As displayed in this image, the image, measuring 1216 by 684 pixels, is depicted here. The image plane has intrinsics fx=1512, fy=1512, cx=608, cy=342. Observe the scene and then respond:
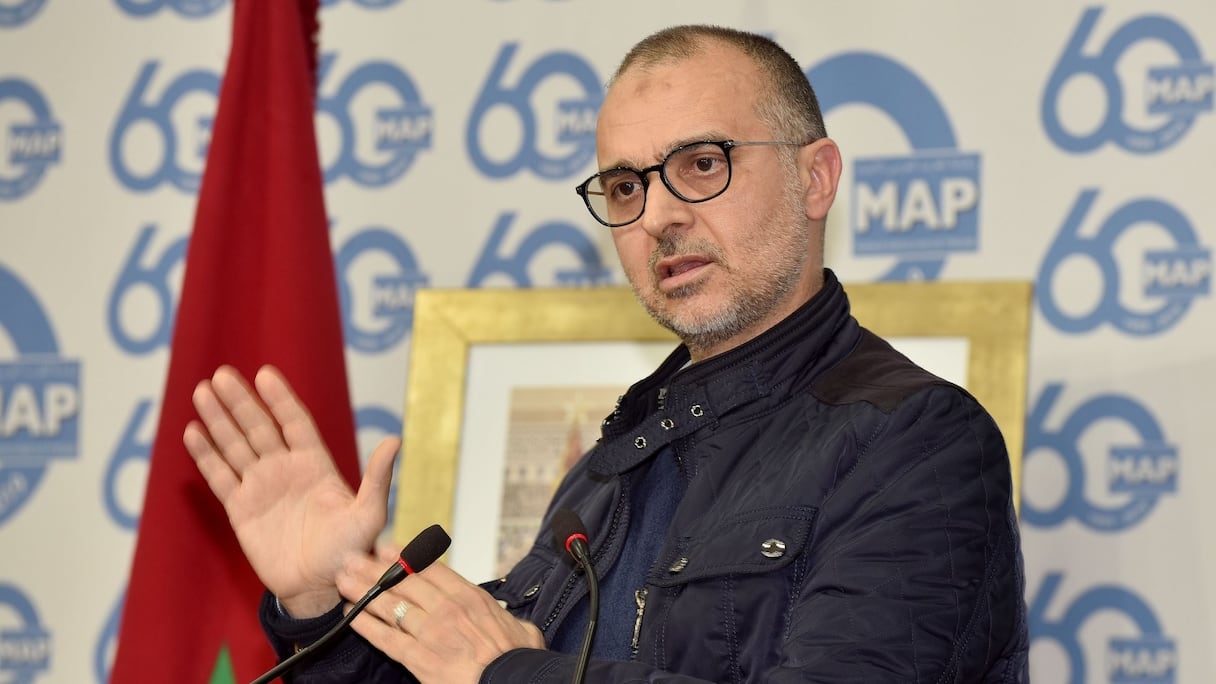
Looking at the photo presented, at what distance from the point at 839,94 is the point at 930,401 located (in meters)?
1.46

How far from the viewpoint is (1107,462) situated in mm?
2945

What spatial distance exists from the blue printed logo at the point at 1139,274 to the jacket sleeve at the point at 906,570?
3.71 ft

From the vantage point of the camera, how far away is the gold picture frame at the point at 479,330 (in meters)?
2.97

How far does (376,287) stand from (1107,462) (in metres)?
1.73

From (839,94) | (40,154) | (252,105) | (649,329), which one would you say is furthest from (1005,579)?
(40,154)

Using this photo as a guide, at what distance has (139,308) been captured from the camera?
3863mm

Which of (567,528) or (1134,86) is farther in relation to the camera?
(1134,86)

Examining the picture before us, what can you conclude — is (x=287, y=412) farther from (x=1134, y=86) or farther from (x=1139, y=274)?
(x=1134, y=86)

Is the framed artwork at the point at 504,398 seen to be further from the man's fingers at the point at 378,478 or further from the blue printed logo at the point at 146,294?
the man's fingers at the point at 378,478

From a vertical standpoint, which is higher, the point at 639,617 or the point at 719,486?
the point at 719,486

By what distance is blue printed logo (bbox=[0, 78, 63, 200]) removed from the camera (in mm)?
4012

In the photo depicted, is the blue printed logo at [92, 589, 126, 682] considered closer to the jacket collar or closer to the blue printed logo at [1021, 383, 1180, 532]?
the jacket collar

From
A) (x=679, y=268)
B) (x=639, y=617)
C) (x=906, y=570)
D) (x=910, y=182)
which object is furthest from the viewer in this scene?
(x=910, y=182)

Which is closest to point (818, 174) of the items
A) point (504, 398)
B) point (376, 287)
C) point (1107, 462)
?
point (1107, 462)
